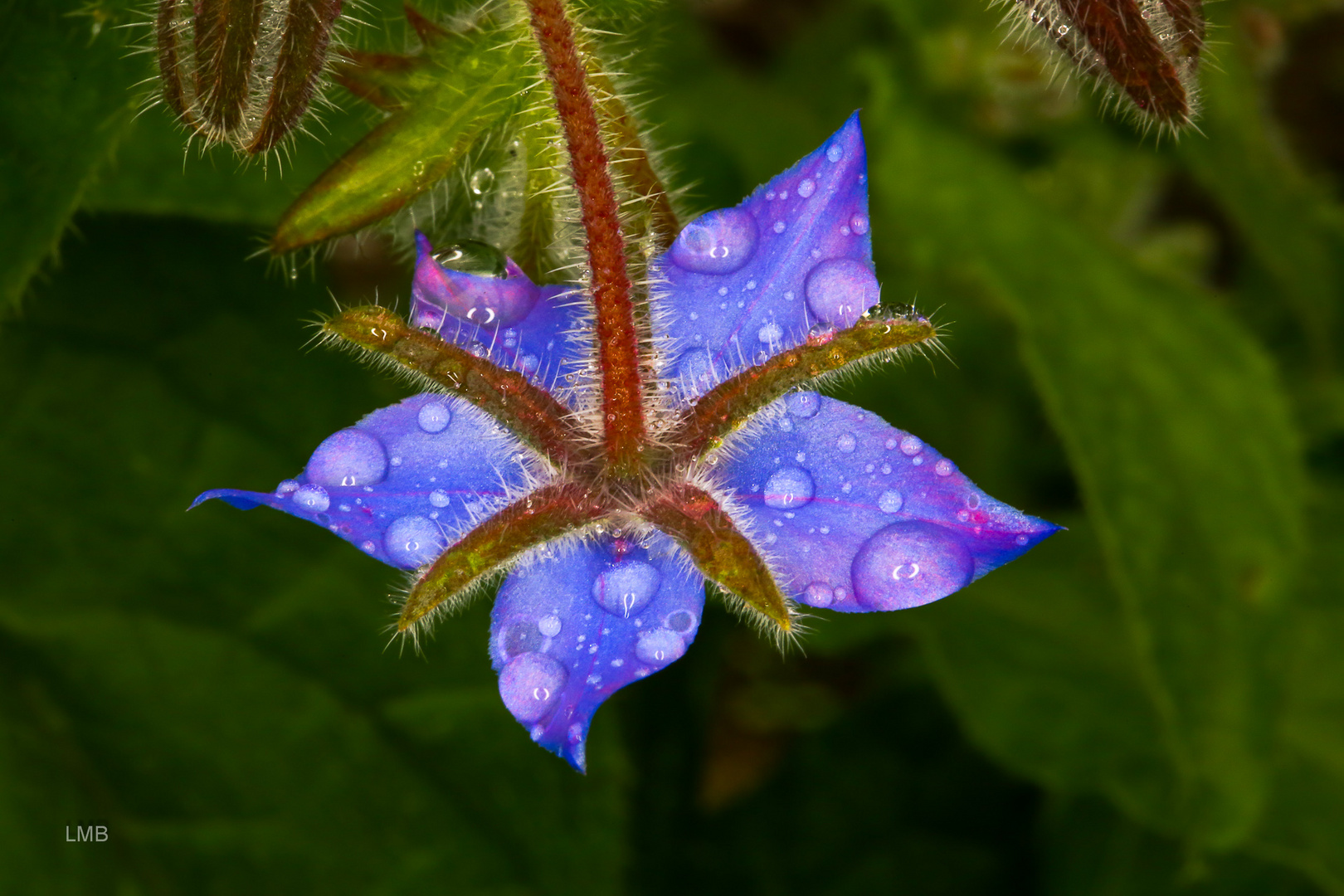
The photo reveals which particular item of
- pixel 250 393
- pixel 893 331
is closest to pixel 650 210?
pixel 893 331

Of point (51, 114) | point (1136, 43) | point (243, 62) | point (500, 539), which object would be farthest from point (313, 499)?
point (1136, 43)

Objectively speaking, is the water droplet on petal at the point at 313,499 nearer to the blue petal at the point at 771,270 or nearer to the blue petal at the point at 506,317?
the blue petal at the point at 506,317

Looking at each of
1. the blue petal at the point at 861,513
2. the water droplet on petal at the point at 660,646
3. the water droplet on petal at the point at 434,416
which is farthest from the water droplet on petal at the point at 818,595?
the water droplet on petal at the point at 434,416

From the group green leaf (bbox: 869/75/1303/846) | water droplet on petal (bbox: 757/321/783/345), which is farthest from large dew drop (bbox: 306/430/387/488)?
green leaf (bbox: 869/75/1303/846)

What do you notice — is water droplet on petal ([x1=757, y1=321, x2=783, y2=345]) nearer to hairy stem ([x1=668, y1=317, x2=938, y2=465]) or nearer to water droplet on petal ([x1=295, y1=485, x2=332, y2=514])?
hairy stem ([x1=668, y1=317, x2=938, y2=465])

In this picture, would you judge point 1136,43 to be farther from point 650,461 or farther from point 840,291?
point 650,461

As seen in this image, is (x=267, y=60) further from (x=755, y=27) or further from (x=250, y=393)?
(x=755, y=27)
